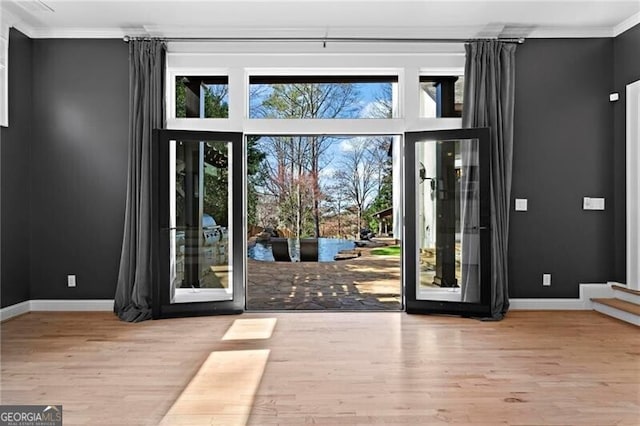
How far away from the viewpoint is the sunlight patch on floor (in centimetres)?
272

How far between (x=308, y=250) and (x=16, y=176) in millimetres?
5267

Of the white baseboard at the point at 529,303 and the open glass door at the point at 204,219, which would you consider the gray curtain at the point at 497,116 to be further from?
the open glass door at the point at 204,219

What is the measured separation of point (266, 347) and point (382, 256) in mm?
5712

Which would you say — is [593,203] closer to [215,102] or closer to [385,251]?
[215,102]

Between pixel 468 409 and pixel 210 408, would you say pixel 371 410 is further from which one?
pixel 210 408

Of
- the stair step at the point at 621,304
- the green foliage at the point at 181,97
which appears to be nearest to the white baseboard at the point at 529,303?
the stair step at the point at 621,304

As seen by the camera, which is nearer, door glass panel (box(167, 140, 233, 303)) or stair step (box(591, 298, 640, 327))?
stair step (box(591, 298, 640, 327))

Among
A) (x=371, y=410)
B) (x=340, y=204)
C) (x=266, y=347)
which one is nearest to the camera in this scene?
(x=371, y=410)

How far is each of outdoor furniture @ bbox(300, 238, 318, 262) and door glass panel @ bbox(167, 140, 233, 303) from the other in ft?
13.2

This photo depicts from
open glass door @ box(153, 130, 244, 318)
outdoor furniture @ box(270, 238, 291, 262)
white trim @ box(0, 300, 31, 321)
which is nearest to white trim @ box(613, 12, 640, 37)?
open glass door @ box(153, 130, 244, 318)

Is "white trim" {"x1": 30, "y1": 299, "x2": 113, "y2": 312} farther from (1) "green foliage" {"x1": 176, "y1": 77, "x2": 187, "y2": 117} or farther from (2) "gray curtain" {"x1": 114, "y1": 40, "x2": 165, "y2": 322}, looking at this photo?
(1) "green foliage" {"x1": 176, "y1": 77, "x2": 187, "y2": 117}

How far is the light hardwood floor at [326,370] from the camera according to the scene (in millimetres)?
→ 2785

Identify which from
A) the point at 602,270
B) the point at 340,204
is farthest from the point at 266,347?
the point at 340,204

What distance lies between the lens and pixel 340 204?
9.54 m
